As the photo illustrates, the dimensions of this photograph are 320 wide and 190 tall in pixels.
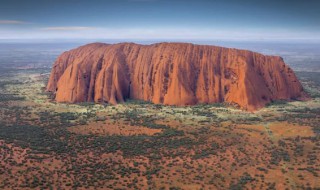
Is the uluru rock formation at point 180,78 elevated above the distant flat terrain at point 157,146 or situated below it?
above

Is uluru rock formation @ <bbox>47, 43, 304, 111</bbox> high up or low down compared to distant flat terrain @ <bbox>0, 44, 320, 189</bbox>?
up

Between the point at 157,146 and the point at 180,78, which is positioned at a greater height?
the point at 180,78

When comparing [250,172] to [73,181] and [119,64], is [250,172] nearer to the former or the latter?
[73,181]

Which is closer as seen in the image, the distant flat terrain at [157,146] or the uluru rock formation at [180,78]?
the distant flat terrain at [157,146]

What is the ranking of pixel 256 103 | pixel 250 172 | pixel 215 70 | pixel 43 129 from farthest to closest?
pixel 215 70
pixel 256 103
pixel 43 129
pixel 250 172

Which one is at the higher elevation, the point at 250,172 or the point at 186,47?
the point at 186,47

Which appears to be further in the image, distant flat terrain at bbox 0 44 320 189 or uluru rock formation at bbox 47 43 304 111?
uluru rock formation at bbox 47 43 304 111

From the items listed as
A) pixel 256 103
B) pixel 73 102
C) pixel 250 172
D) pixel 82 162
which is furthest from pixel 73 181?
pixel 256 103

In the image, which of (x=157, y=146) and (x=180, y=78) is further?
(x=180, y=78)
